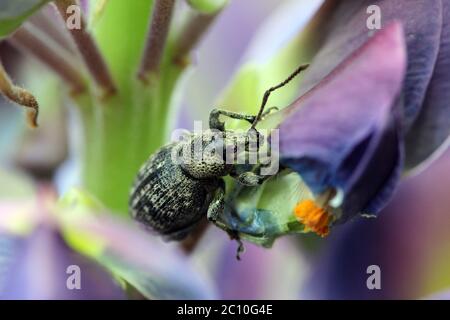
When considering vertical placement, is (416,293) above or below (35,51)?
below

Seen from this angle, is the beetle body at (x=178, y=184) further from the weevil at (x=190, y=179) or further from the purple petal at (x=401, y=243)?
the purple petal at (x=401, y=243)

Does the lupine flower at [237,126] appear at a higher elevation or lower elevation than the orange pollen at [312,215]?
higher

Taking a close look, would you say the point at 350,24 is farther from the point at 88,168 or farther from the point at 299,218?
the point at 88,168

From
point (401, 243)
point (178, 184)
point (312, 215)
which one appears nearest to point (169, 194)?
point (178, 184)

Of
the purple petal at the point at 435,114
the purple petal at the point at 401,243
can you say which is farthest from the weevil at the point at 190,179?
the purple petal at the point at 401,243

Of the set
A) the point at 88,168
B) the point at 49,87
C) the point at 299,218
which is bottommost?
the point at 299,218

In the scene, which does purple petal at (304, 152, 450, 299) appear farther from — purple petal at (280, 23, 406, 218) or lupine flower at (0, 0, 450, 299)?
purple petal at (280, 23, 406, 218)

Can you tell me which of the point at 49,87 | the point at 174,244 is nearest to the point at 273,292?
the point at 174,244

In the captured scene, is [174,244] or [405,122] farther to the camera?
[174,244]
